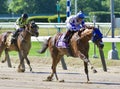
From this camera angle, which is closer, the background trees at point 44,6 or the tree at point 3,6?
the background trees at point 44,6

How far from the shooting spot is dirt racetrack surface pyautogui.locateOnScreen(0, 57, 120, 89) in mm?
14855

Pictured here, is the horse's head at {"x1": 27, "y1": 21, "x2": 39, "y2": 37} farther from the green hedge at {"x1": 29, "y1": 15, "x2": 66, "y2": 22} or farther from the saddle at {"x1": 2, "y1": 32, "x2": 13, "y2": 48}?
the green hedge at {"x1": 29, "y1": 15, "x2": 66, "y2": 22}

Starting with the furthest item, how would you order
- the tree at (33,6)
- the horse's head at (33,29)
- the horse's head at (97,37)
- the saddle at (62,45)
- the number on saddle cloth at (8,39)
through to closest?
the tree at (33,6)
the number on saddle cloth at (8,39)
the horse's head at (33,29)
the saddle at (62,45)
the horse's head at (97,37)

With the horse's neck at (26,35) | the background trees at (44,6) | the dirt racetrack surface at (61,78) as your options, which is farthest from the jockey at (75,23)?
the background trees at (44,6)

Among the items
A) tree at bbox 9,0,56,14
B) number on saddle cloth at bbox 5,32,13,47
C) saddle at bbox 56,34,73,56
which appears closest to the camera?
saddle at bbox 56,34,73,56

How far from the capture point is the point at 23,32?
20.4 metres

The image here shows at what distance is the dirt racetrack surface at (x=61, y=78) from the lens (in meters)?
14.9

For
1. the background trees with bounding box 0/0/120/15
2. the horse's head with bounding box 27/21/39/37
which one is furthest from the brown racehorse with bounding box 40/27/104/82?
the background trees with bounding box 0/0/120/15

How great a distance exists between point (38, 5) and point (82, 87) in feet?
222

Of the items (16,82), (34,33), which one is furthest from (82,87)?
(34,33)

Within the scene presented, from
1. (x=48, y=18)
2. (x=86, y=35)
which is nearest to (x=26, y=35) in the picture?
(x=86, y=35)

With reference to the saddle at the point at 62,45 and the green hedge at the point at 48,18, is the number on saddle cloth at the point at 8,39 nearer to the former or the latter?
the saddle at the point at 62,45

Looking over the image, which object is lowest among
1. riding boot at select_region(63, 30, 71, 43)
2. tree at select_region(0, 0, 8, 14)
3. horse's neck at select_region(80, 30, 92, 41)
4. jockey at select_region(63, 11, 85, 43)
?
tree at select_region(0, 0, 8, 14)

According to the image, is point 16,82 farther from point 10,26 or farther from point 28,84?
point 10,26
